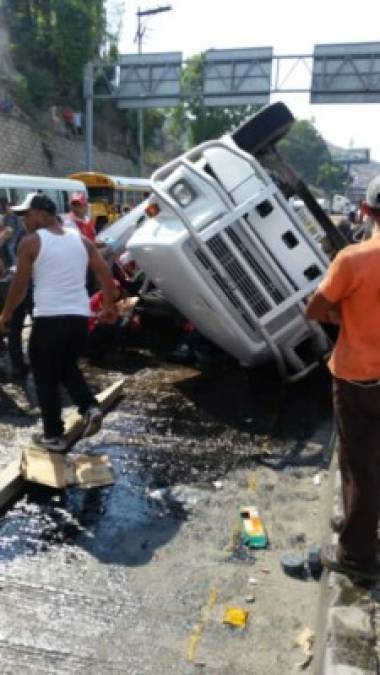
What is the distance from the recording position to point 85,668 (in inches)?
105

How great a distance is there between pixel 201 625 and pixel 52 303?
223 cm

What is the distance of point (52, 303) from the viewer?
4.30 m

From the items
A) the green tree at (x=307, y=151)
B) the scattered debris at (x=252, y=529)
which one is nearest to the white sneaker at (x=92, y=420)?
the scattered debris at (x=252, y=529)

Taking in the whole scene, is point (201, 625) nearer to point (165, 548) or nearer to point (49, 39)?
point (165, 548)

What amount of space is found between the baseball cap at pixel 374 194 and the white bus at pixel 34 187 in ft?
42.7

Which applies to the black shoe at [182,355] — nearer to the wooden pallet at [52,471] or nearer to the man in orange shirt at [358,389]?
the wooden pallet at [52,471]

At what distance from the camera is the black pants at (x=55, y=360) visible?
431 centimetres

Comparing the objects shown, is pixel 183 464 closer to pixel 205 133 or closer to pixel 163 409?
pixel 163 409

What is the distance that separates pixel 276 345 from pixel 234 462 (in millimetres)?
1443

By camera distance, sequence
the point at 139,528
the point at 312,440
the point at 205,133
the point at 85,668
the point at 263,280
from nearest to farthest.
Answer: the point at 85,668
the point at 139,528
the point at 312,440
the point at 263,280
the point at 205,133

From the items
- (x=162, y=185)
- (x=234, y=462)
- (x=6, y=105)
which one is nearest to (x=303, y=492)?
(x=234, y=462)

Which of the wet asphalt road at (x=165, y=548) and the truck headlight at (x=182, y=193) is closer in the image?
the wet asphalt road at (x=165, y=548)

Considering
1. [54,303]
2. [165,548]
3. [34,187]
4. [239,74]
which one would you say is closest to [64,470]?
[165,548]

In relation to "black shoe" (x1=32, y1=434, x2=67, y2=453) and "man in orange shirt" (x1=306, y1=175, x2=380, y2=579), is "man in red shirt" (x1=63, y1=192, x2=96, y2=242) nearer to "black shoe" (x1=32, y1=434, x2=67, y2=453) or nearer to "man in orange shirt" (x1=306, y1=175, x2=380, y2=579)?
"black shoe" (x1=32, y1=434, x2=67, y2=453)
